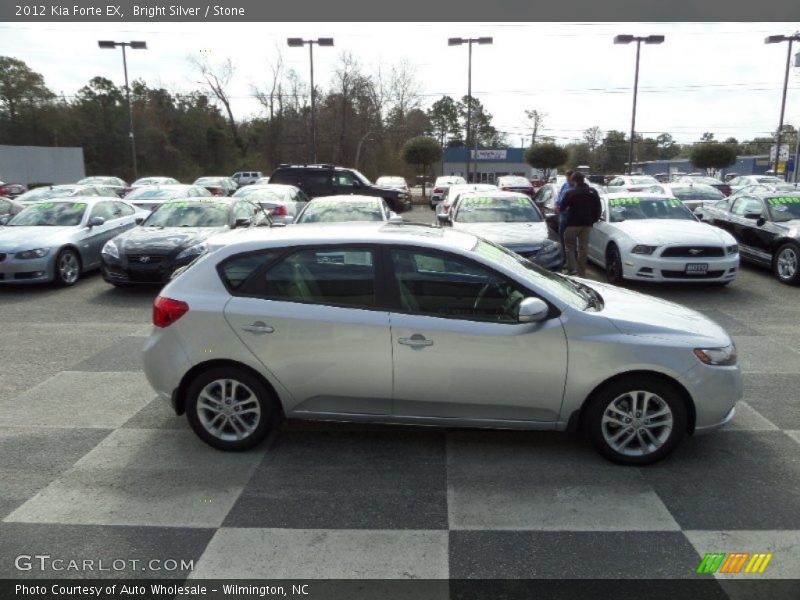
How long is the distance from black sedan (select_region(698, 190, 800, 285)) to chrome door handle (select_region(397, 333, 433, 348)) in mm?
8757

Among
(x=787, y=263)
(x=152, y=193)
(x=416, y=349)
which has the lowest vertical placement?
(x=787, y=263)

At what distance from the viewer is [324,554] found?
3.27 metres

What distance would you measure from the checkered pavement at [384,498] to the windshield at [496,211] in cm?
641

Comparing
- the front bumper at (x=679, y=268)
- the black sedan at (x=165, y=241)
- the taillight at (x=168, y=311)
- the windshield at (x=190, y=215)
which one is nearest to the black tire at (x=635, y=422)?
the taillight at (x=168, y=311)

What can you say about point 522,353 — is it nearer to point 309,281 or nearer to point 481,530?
point 481,530

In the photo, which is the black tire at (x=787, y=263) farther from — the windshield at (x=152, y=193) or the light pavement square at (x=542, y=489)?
the windshield at (x=152, y=193)

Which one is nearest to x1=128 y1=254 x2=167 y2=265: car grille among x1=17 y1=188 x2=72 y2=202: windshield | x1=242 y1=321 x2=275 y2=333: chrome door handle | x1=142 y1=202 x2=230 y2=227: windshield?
x1=142 y1=202 x2=230 y2=227: windshield

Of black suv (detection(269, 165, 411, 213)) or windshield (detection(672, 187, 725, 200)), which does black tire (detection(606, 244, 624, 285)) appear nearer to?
windshield (detection(672, 187, 725, 200))

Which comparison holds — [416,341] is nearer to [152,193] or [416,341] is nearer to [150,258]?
[150,258]

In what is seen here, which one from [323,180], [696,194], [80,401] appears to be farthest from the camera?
[323,180]

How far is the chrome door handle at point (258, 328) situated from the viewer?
13.9 feet

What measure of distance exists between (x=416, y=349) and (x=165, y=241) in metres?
7.09

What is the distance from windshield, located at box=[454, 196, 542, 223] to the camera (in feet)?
37.1

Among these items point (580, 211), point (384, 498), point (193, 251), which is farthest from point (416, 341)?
point (580, 211)
